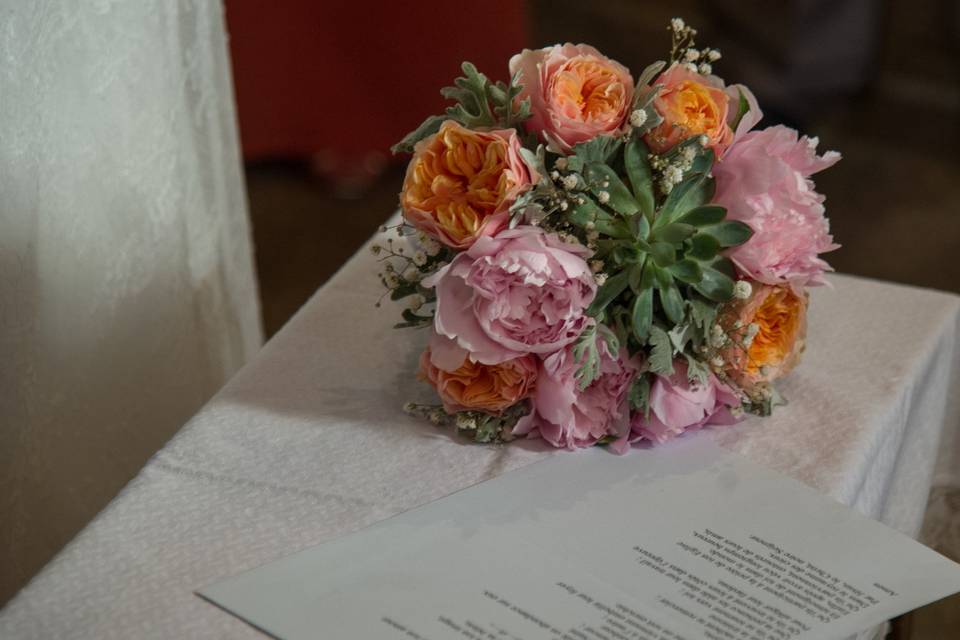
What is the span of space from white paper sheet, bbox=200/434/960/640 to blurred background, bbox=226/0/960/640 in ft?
4.85

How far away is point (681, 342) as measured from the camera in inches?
35.3

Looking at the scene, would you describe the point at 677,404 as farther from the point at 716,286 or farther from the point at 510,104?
the point at 510,104

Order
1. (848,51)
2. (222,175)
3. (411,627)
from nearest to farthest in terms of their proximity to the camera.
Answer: (411,627) < (222,175) < (848,51)

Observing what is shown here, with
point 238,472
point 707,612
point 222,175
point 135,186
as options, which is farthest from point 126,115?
point 707,612

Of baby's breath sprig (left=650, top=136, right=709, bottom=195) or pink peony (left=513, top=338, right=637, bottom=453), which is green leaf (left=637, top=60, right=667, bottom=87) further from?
pink peony (left=513, top=338, right=637, bottom=453)

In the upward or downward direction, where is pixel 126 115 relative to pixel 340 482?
upward

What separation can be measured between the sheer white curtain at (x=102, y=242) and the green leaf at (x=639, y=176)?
58 cm

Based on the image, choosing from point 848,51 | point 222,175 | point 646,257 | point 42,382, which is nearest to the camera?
point 646,257

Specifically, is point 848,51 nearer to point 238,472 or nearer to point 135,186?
point 135,186

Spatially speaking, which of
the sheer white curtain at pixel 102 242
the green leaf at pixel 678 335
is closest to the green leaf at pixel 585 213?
the green leaf at pixel 678 335

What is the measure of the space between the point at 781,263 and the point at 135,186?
28.1 inches

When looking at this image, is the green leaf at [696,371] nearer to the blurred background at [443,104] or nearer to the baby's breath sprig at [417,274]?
the baby's breath sprig at [417,274]

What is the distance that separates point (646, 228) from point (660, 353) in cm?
9

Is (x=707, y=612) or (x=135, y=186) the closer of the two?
(x=707, y=612)
